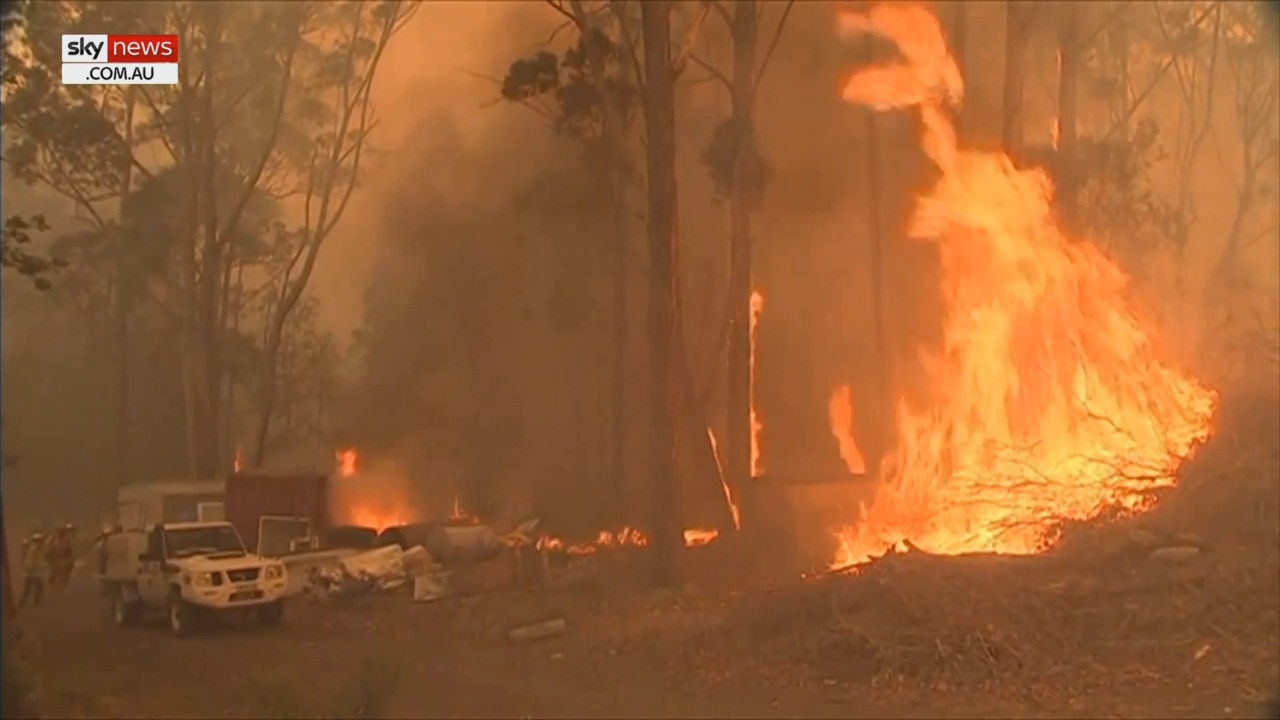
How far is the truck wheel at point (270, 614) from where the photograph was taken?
1462 cm

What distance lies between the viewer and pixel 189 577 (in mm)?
14234

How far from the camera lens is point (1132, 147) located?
1166 inches

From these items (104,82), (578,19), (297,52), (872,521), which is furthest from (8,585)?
(297,52)

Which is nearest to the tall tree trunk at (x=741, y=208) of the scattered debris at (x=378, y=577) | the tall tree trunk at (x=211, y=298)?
the scattered debris at (x=378, y=577)

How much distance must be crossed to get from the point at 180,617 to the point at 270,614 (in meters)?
1.02

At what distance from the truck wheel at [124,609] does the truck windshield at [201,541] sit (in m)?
0.82

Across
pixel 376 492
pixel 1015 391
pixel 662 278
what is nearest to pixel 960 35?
pixel 1015 391

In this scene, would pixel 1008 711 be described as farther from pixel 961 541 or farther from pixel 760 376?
pixel 760 376

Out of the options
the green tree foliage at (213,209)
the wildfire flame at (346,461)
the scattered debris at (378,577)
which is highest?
the green tree foliage at (213,209)

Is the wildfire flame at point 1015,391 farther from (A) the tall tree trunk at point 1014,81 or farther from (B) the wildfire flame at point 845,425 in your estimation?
(B) the wildfire flame at point 845,425

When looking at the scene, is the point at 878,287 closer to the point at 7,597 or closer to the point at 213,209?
the point at 213,209

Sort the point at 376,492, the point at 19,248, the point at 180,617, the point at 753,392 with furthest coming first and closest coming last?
the point at 753,392 < the point at 376,492 < the point at 180,617 < the point at 19,248

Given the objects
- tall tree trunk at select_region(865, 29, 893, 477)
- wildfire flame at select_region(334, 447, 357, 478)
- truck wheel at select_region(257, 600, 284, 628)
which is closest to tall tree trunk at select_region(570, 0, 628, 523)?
tall tree trunk at select_region(865, 29, 893, 477)

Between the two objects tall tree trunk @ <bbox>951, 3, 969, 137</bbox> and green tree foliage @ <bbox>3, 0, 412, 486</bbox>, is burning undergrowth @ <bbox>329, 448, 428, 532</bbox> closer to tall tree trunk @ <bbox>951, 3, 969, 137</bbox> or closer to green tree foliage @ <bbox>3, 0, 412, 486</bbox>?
green tree foliage @ <bbox>3, 0, 412, 486</bbox>
